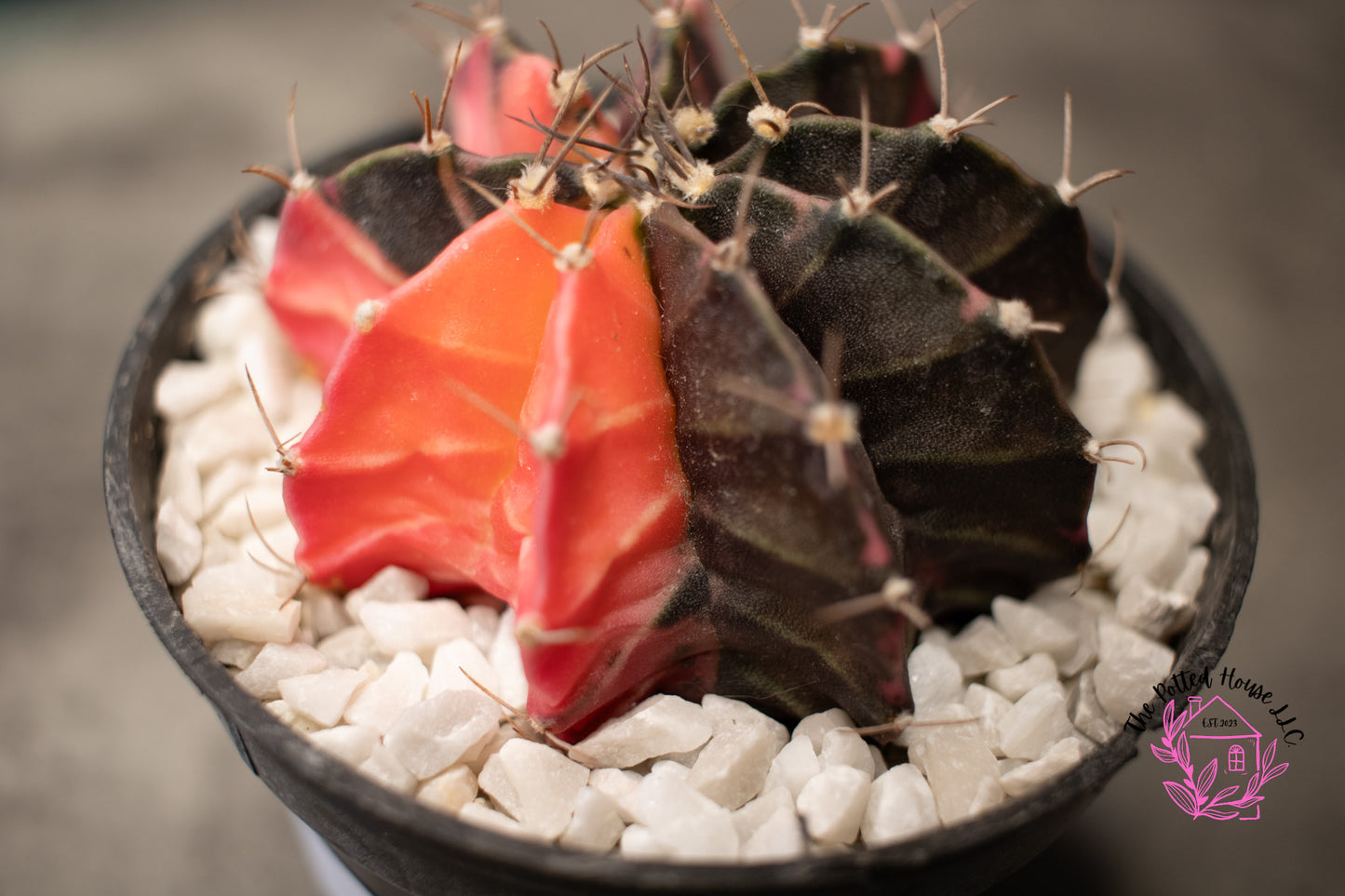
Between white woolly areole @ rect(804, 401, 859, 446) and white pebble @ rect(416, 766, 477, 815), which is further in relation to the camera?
white pebble @ rect(416, 766, 477, 815)

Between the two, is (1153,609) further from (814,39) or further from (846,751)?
(814,39)

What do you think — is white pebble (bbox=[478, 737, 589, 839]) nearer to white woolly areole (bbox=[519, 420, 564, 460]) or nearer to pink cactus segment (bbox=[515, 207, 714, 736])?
pink cactus segment (bbox=[515, 207, 714, 736])

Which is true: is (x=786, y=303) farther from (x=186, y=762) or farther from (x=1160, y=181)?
(x=1160, y=181)

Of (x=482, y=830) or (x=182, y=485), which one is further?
(x=182, y=485)

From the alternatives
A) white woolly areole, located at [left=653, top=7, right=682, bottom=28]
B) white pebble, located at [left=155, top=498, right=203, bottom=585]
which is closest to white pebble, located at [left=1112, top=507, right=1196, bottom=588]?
white woolly areole, located at [left=653, top=7, right=682, bottom=28]

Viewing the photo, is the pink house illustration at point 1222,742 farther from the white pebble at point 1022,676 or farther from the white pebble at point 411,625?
the white pebble at point 411,625

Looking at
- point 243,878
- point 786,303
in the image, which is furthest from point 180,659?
point 243,878

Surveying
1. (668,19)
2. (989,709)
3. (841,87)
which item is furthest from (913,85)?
(989,709)
